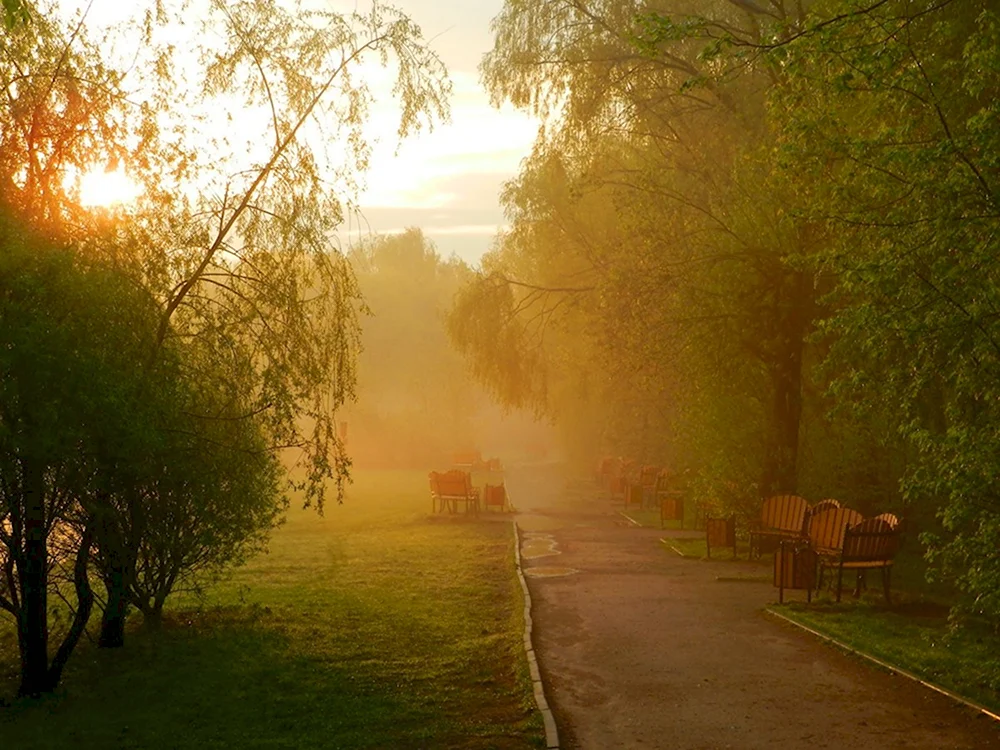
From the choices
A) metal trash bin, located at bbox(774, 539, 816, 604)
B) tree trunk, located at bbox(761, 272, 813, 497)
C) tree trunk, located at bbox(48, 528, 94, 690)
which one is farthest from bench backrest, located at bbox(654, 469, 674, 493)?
tree trunk, located at bbox(48, 528, 94, 690)

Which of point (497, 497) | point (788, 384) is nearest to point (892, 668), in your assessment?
point (788, 384)

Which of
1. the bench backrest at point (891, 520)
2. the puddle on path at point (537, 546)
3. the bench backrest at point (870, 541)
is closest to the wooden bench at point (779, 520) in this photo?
the bench backrest at point (891, 520)

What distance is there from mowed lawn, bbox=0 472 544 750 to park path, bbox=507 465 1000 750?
0.56 meters

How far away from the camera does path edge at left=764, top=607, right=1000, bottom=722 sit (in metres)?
8.59

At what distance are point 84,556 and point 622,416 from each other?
3035 cm

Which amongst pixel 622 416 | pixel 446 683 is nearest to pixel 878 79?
pixel 446 683

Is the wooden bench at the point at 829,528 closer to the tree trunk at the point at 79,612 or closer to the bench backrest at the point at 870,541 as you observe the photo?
the bench backrest at the point at 870,541

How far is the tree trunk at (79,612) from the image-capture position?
11.6 meters

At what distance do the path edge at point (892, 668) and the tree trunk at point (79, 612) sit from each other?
849 cm

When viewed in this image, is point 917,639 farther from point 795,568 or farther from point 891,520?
point 795,568

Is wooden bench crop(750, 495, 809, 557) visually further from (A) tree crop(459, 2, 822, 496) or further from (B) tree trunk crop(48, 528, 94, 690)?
(B) tree trunk crop(48, 528, 94, 690)

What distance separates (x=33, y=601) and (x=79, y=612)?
0.66 m

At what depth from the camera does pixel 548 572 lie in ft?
58.0

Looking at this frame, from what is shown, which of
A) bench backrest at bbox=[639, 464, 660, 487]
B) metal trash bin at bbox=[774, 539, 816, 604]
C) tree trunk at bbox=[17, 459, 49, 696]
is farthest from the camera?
bench backrest at bbox=[639, 464, 660, 487]
